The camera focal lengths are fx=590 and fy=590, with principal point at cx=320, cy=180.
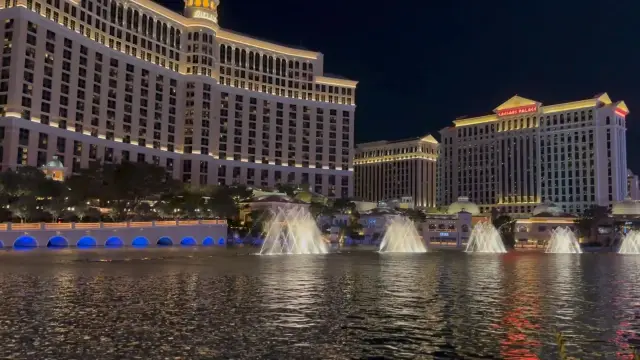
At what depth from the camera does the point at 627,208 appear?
502ft

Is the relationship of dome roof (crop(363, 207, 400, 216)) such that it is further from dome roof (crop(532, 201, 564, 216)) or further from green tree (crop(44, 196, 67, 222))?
green tree (crop(44, 196, 67, 222))

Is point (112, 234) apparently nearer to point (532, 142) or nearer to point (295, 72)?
point (295, 72)

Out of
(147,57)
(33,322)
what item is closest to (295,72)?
(147,57)

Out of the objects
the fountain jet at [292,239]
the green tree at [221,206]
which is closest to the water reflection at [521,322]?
the fountain jet at [292,239]

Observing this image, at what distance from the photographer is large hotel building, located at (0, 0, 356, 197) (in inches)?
4230

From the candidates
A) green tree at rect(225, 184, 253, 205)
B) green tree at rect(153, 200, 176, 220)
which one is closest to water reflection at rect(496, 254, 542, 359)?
green tree at rect(153, 200, 176, 220)

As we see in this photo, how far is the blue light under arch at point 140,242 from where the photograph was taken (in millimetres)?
79250

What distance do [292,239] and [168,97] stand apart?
70.6m

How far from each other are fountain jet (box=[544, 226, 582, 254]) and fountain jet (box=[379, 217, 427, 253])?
25.8m

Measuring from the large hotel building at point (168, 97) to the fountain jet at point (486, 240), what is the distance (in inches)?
2218

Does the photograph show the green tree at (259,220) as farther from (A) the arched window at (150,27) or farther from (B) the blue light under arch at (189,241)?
(A) the arched window at (150,27)

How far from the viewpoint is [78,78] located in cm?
11894

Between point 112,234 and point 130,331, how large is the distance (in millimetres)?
62499

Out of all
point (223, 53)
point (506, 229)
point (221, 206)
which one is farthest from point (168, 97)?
point (506, 229)
